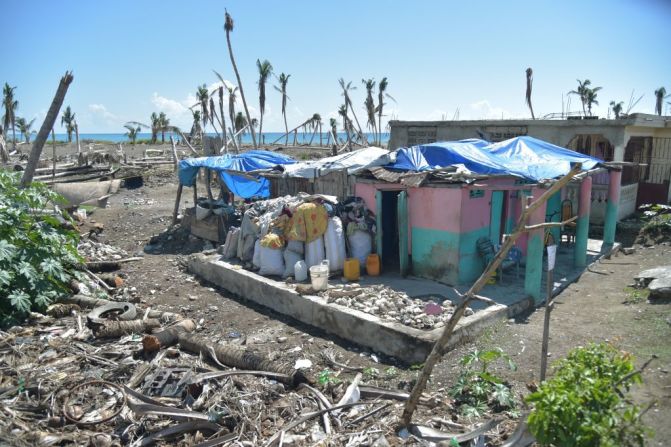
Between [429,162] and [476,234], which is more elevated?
[429,162]

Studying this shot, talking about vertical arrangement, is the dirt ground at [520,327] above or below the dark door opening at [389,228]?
below

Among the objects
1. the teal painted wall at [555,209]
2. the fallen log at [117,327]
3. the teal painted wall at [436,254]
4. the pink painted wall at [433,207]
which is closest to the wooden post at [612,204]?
the teal painted wall at [555,209]

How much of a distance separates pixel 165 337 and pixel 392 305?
10.5 feet

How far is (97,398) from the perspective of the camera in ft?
16.0

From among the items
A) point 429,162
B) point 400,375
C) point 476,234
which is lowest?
point 400,375

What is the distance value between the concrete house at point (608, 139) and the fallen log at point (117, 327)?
1070 cm

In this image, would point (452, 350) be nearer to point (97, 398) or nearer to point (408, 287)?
point (408, 287)

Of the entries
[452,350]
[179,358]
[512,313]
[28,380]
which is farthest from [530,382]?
[28,380]

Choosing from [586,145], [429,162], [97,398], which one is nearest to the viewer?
[97,398]

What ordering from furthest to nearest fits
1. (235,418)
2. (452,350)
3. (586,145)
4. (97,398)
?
(586,145) → (452,350) → (97,398) → (235,418)

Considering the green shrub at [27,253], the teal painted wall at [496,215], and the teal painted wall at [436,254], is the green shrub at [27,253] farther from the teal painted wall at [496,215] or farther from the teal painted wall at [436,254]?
the teal painted wall at [496,215]

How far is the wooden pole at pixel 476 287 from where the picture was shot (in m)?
3.26

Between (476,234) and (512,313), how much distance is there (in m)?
1.59

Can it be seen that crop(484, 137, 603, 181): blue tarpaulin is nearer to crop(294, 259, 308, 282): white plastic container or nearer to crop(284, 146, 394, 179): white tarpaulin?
crop(284, 146, 394, 179): white tarpaulin
